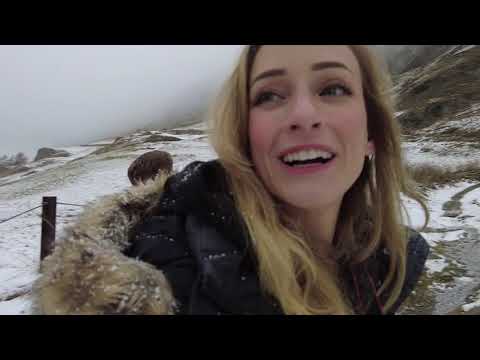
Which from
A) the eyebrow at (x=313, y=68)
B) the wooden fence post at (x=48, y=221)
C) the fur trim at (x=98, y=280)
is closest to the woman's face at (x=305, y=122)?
the eyebrow at (x=313, y=68)

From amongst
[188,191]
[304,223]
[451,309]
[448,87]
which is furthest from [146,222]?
[448,87]

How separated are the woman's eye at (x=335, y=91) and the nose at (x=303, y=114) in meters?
0.07

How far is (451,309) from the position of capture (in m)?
3.38

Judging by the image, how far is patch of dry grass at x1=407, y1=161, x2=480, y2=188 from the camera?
12422 millimetres

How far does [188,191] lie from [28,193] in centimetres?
1640

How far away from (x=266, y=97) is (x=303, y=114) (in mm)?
164

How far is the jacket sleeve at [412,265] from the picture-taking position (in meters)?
1.36

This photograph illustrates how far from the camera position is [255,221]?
40.4 inches

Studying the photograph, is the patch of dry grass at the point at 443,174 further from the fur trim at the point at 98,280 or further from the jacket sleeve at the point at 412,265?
the fur trim at the point at 98,280

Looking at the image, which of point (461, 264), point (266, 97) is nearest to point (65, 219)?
point (266, 97)

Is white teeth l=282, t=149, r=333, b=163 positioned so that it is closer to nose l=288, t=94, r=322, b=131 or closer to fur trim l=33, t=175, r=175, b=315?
nose l=288, t=94, r=322, b=131

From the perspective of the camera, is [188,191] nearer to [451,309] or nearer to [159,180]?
[159,180]

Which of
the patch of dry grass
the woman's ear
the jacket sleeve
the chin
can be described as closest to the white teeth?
the chin
